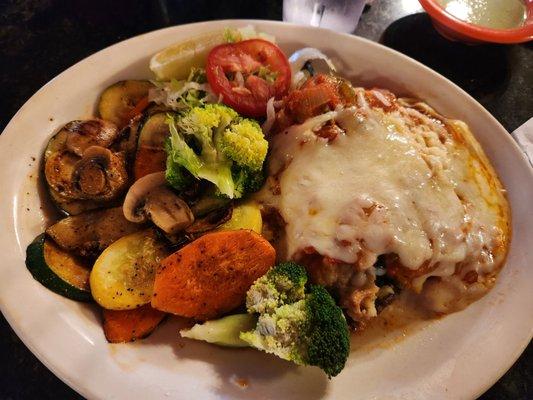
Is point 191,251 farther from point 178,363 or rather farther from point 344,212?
point 344,212

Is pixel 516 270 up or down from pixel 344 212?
down

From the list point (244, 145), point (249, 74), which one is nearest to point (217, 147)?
point (244, 145)

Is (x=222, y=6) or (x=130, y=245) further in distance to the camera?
(x=222, y=6)

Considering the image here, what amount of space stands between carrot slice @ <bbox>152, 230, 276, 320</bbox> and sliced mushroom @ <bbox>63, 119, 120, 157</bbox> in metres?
0.66

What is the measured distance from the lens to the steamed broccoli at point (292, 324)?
1657 millimetres

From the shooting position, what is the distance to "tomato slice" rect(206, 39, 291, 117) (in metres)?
2.13

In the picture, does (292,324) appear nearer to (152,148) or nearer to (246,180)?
(246,180)

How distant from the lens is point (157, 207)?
1.84 metres

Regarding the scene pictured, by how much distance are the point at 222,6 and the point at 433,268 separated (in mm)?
2076

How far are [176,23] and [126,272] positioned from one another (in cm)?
173

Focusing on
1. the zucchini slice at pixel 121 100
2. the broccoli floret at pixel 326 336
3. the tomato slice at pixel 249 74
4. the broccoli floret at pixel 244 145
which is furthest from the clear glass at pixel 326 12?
the broccoli floret at pixel 326 336

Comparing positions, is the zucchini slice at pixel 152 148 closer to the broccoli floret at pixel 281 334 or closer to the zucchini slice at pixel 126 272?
the zucchini slice at pixel 126 272

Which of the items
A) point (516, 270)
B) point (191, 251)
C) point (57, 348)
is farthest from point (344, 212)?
point (57, 348)

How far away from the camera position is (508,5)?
296cm
